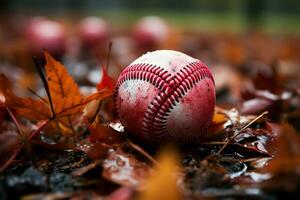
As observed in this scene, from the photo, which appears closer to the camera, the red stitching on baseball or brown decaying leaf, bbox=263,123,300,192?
brown decaying leaf, bbox=263,123,300,192

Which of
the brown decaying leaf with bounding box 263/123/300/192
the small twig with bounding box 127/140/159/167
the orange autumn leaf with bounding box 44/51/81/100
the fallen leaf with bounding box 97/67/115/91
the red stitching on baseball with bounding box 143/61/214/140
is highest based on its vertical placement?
the fallen leaf with bounding box 97/67/115/91

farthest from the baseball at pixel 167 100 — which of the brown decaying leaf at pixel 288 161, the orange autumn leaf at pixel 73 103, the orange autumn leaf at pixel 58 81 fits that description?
the brown decaying leaf at pixel 288 161

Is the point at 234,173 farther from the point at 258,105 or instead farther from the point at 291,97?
the point at 291,97

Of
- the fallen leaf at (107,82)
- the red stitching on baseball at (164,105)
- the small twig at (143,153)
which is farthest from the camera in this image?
the fallen leaf at (107,82)

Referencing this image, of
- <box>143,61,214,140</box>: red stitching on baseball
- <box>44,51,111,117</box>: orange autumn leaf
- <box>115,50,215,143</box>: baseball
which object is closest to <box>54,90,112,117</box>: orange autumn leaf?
<box>44,51,111,117</box>: orange autumn leaf

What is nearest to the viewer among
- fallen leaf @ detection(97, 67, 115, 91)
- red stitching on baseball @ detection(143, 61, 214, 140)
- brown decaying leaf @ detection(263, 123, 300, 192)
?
brown decaying leaf @ detection(263, 123, 300, 192)

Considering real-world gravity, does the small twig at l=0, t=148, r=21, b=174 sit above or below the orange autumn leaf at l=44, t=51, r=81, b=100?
below

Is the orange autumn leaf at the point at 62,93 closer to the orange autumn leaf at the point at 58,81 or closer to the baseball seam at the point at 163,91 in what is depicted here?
the orange autumn leaf at the point at 58,81

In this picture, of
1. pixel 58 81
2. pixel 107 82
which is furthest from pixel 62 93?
pixel 107 82

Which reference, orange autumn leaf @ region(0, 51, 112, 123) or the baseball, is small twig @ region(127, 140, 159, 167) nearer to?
the baseball
